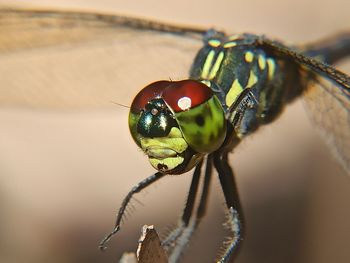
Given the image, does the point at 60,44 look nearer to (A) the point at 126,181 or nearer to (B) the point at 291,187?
(A) the point at 126,181

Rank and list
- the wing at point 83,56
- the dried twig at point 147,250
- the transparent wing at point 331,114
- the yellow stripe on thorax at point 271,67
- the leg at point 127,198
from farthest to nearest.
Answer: the wing at point 83,56
the transparent wing at point 331,114
the yellow stripe on thorax at point 271,67
the leg at point 127,198
the dried twig at point 147,250

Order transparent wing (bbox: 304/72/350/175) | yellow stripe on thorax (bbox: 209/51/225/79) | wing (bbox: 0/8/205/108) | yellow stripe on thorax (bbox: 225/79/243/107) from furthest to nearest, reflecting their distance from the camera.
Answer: wing (bbox: 0/8/205/108)
transparent wing (bbox: 304/72/350/175)
yellow stripe on thorax (bbox: 209/51/225/79)
yellow stripe on thorax (bbox: 225/79/243/107)

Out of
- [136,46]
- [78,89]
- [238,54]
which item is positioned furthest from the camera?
[78,89]

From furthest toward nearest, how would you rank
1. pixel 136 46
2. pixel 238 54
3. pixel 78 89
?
1. pixel 78 89
2. pixel 136 46
3. pixel 238 54

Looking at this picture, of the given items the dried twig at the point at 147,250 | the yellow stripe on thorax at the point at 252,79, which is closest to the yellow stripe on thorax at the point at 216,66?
the yellow stripe on thorax at the point at 252,79

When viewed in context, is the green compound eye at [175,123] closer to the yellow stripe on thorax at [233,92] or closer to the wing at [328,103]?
the yellow stripe on thorax at [233,92]

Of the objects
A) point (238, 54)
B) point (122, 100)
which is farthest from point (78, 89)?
point (238, 54)

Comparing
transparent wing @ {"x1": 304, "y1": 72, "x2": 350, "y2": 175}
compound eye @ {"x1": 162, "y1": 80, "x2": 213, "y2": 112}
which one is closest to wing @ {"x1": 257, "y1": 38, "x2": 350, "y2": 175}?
transparent wing @ {"x1": 304, "y1": 72, "x2": 350, "y2": 175}

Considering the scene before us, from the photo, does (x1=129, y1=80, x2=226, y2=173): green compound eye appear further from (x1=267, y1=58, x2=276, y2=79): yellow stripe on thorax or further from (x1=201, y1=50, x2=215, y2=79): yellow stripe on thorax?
(x1=267, y1=58, x2=276, y2=79): yellow stripe on thorax
